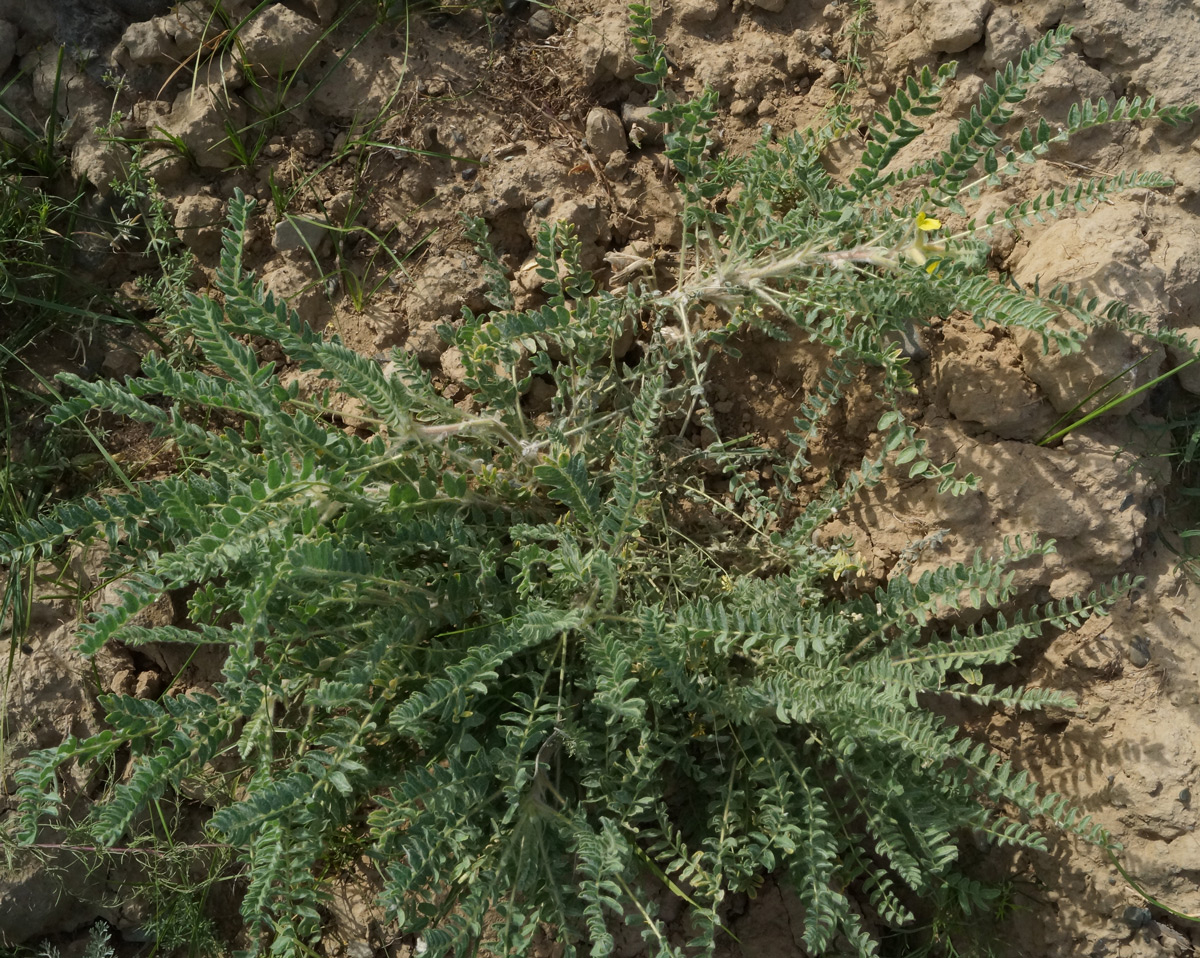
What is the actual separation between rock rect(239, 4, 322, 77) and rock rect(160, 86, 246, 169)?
155 mm

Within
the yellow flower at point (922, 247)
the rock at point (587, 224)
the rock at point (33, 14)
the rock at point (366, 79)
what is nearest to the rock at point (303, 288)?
the rock at point (366, 79)

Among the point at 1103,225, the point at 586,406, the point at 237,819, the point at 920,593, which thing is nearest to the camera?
the point at 237,819

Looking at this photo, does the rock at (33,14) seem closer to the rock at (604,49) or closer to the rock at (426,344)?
the rock at (426,344)

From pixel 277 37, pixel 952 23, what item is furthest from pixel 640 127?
pixel 277 37

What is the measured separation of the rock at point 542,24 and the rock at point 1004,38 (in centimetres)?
132

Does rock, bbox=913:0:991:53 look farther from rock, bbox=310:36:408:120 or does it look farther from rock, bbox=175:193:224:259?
rock, bbox=175:193:224:259

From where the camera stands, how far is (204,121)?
2.91 m

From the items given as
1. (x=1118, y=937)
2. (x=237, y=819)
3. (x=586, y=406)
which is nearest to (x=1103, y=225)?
(x=586, y=406)

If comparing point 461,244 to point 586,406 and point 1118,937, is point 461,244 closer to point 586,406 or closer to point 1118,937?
point 586,406

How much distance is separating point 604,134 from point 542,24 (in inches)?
17.5

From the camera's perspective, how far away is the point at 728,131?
289 centimetres

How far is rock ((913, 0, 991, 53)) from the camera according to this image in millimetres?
2619

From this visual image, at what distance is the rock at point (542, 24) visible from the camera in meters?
2.99

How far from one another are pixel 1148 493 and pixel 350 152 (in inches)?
103
